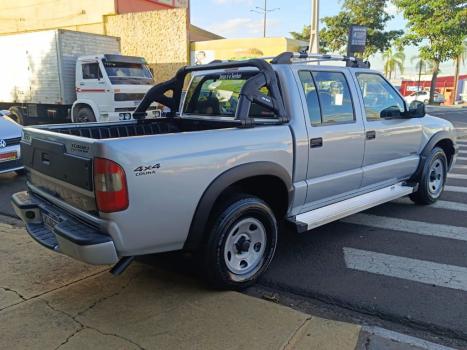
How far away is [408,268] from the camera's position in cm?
412

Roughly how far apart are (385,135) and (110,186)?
338 cm

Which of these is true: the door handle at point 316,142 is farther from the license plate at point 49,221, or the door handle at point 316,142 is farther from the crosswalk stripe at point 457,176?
the crosswalk stripe at point 457,176

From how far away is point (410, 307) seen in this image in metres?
3.41

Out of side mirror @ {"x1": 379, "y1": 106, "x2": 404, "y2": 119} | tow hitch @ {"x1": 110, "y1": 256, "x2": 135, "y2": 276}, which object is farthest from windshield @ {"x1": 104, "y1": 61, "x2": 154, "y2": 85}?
tow hitch @ {"x1": 110, "y1": 256, "x2": 135, "y2": 276}

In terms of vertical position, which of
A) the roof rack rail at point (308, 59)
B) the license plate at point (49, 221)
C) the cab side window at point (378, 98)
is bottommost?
the license plate at point (49, 221)

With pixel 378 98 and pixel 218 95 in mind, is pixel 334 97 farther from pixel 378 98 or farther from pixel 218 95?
pixel 218 95

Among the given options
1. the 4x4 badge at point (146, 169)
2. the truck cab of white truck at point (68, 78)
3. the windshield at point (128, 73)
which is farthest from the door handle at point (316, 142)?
the windshield at point (128, 73)

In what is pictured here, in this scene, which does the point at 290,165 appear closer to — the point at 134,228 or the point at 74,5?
the point at 134,228

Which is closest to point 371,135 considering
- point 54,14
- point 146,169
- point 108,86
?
point 146,169

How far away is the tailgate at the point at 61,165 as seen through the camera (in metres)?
3.02

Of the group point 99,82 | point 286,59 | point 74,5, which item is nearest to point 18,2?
point 74,5

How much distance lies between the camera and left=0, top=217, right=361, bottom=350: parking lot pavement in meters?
2.95

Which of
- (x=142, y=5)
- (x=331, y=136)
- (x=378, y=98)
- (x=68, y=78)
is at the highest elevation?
(x=142, y=5)

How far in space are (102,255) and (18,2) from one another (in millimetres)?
33125
